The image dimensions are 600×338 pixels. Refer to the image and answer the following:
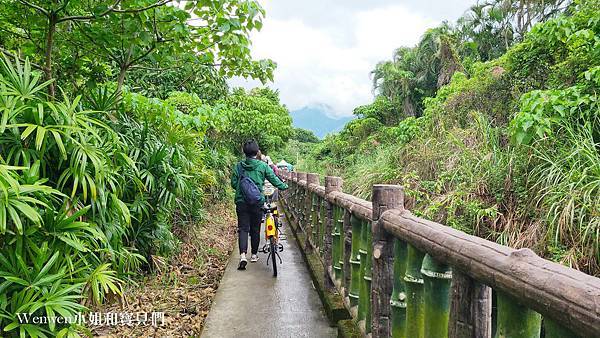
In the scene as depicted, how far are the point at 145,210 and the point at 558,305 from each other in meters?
3.66

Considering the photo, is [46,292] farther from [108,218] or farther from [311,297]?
[311,297]

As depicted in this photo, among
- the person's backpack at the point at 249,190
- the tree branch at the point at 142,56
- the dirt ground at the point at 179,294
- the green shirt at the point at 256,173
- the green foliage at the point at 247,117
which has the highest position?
the green foliage at the point at 247,117

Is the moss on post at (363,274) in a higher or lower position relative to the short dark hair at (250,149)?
lower

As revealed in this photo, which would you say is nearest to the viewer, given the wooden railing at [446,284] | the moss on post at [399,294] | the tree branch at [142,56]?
the wooden railing at [446,284]

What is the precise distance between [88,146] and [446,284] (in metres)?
2.34

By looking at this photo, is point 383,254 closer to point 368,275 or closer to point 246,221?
point 368,275

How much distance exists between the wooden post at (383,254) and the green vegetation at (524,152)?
1714mm

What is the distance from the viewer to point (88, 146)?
2633 mm

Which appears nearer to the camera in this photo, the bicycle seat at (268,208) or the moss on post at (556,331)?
the moss on post at (556,331)

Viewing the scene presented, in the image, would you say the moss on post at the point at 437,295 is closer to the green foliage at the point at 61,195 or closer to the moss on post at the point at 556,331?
Result: the moss on post at the point at 556,331

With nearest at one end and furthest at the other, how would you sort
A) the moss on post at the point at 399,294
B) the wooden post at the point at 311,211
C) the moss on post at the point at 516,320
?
the moss on post at the point at 516,320 → the moss on post at the point at 399,294 → the wooden post at the point at 311,211

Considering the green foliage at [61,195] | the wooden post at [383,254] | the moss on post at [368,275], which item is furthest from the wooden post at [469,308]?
the green foliage at [61,195]

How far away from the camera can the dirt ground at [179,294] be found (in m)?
3.24

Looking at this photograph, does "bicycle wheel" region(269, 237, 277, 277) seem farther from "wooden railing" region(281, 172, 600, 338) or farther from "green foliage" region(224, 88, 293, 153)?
"green foliage" region(224, 88, 293, 153)
